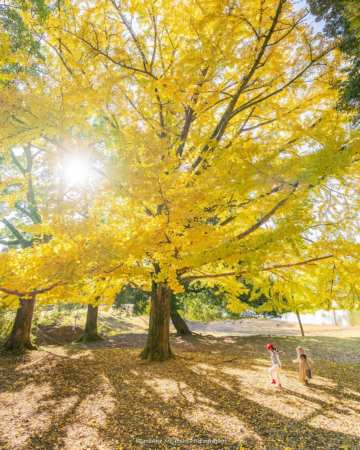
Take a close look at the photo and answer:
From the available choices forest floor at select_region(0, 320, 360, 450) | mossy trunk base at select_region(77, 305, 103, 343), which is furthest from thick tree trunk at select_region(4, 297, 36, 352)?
mossy trunk base at select_region(77, 305, 103, 343)

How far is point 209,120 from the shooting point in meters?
7.26

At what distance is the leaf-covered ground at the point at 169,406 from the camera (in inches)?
150

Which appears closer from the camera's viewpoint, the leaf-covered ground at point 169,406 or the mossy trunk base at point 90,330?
the leaf-covered ground at point 169,406

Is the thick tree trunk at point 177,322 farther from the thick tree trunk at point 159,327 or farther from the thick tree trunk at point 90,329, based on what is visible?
the thick tree trunk at point 159,327

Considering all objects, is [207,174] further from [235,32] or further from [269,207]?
[235,32]

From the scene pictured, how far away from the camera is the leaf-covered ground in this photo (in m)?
Answer: 3.82

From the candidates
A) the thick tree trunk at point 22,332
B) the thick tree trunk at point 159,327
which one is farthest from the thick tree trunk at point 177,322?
the thick tree trunk at point 159,327

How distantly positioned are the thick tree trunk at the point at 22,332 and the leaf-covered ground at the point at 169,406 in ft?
4.76

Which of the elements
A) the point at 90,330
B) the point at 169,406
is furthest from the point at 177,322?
the point at 169,406

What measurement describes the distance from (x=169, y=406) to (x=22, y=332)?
7415 mm

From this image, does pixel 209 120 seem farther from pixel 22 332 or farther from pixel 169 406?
pixel 22 332

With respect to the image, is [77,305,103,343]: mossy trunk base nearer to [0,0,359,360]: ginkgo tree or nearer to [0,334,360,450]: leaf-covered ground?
[0,334,360,450]: leaf-covered ground

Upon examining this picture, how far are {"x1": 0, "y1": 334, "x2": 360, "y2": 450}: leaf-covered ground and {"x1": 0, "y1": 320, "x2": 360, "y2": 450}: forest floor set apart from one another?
1cm

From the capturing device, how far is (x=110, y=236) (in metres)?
4.34
